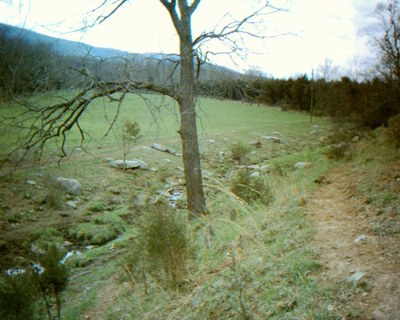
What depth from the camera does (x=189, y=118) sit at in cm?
675

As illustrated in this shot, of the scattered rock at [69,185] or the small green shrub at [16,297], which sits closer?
the small green shrub at [16,297]

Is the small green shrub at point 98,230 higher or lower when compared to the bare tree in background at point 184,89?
lower

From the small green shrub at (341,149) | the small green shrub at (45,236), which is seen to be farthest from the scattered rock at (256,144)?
the small green shrub at (45,236)

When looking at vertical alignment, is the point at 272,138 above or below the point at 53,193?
above

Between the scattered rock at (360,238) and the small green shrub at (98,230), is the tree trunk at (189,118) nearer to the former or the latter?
the small green shrub at (98,230)

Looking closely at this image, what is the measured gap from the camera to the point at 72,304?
5395 millimetres

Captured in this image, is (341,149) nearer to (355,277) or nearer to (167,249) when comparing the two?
(167,249)

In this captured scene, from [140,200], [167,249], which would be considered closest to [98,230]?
[140,200]

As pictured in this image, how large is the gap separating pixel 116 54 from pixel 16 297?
14.0 ft

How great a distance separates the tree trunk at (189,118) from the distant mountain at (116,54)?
1.04 ft

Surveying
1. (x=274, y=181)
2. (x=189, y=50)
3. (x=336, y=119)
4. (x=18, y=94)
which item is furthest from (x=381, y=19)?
(x=18, y=94)

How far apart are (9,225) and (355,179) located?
8698 millimetres

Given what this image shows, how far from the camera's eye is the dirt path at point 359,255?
95.7 inches

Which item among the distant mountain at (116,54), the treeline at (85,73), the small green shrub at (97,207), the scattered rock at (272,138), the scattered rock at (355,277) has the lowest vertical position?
the small green shrub at (97,207)
